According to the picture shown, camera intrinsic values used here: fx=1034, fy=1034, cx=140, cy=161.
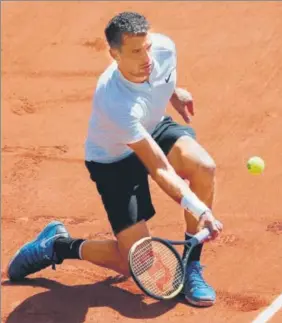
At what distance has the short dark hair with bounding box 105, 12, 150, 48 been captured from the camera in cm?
608

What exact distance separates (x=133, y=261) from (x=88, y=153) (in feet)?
2.96

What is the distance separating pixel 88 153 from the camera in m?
6.58

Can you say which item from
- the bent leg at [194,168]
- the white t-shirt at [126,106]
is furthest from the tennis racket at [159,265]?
the white t-shirt at [126,106]

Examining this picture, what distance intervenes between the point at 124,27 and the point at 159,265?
Answer: 1.43 m

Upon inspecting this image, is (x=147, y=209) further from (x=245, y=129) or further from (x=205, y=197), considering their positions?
(x=245, y=129)

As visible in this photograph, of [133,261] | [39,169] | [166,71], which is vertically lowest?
[39,169]

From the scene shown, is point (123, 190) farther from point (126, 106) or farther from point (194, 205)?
point (194, 205)

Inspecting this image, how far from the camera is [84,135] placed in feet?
29.2

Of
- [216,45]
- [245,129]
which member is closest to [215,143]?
[245,129]

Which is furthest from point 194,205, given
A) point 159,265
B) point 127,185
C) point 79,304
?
point 79,304

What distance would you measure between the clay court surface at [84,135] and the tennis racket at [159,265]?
0.82 feet

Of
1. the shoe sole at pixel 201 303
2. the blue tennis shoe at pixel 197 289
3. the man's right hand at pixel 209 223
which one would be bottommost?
the shoe sole at pixel 201 303

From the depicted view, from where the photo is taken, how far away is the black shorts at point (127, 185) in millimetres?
6492

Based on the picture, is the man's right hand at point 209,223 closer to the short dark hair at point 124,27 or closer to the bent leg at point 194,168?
the bent leg at point 194,168
